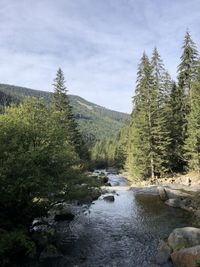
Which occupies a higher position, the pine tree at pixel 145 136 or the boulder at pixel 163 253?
the pine tree at pixel 145 136

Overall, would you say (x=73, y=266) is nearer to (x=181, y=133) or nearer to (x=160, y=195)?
(x=160, y=195)

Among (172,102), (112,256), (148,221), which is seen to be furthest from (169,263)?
(172,102)

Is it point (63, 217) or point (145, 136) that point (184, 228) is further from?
point (145, 136)

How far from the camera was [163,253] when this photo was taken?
57.7ft

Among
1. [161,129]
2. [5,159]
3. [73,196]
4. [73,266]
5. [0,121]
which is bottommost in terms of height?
[73,266]

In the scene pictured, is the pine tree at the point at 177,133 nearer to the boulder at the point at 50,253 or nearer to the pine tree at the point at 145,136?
the pine tree at the point at 145,136

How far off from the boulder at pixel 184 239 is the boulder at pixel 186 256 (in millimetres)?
1081

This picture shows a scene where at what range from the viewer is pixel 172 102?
55062 millimetres

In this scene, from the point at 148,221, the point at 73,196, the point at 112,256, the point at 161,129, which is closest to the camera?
the point at 112,256

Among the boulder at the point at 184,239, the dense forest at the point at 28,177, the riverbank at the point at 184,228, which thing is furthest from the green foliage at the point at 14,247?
the boulder at the point at 184,239

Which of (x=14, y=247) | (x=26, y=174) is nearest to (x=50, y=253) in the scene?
(x=14, y=247)

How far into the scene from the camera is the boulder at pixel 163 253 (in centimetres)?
1709

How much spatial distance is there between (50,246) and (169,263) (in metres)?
6.40

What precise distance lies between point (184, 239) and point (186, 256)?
2215mm
